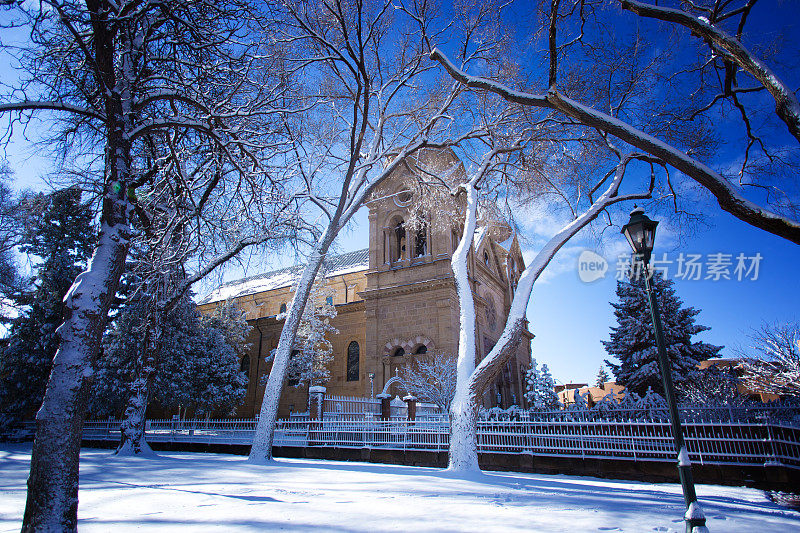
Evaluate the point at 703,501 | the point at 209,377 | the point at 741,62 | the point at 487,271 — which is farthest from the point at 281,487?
the point at 487,271

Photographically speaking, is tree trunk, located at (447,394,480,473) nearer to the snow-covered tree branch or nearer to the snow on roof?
the snow-covered tree branch

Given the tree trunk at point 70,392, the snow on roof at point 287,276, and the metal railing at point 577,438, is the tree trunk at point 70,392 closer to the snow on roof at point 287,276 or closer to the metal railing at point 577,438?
the metal railing at point 577,438

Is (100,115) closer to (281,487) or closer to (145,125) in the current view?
(145,125)

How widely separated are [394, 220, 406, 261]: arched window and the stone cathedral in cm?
7

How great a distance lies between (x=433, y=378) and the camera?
818 inches

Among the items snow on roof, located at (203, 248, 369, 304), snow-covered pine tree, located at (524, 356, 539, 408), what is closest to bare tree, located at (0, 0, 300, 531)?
snow on roof, located at (203, 248, 369, 304)

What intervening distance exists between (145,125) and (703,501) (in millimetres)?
9915

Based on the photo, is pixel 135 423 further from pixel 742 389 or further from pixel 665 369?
pixel 742 389

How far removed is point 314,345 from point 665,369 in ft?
76.5

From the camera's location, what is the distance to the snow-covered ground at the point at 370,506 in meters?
4.19

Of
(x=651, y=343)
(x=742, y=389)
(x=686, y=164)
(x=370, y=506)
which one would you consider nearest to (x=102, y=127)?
(x=370, y=506)

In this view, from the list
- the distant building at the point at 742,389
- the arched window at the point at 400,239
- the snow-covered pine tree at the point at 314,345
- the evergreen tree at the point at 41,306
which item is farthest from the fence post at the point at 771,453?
the evergreen tree at the point at 41,306

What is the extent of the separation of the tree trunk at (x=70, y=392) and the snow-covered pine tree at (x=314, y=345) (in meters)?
20.7

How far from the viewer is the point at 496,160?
1398cm
